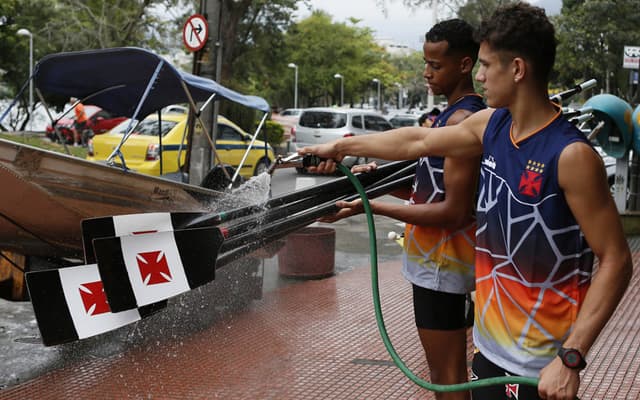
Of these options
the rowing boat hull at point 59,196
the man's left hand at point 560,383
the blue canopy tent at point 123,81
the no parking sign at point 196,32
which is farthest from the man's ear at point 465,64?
the no parking sign at point 196,32

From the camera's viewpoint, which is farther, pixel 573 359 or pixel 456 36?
pixel 456 36

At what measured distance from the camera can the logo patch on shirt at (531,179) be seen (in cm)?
217

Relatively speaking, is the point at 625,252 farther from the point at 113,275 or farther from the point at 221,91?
the point at 221,91

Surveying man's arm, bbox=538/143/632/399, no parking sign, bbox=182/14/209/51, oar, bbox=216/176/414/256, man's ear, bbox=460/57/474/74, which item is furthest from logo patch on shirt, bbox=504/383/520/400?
no parking sign, bbox=182/14/209/51

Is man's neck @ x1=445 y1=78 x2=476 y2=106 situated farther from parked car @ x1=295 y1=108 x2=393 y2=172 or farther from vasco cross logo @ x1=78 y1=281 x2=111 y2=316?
parked car @ x1=295 y1=108 x2=393 y2=172

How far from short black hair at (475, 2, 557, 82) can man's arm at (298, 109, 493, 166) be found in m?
0.41

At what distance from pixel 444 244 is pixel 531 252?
1.01 m

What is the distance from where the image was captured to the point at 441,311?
10.7ft

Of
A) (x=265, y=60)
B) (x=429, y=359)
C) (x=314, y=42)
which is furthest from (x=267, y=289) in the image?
(x=314, y=42)

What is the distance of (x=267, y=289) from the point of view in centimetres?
795

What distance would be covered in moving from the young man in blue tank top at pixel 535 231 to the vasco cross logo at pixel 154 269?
55.2 inches

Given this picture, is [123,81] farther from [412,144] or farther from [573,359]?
[573,359]

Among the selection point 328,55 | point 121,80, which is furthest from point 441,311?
point 328,55

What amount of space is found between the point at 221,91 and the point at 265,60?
28756 mm
